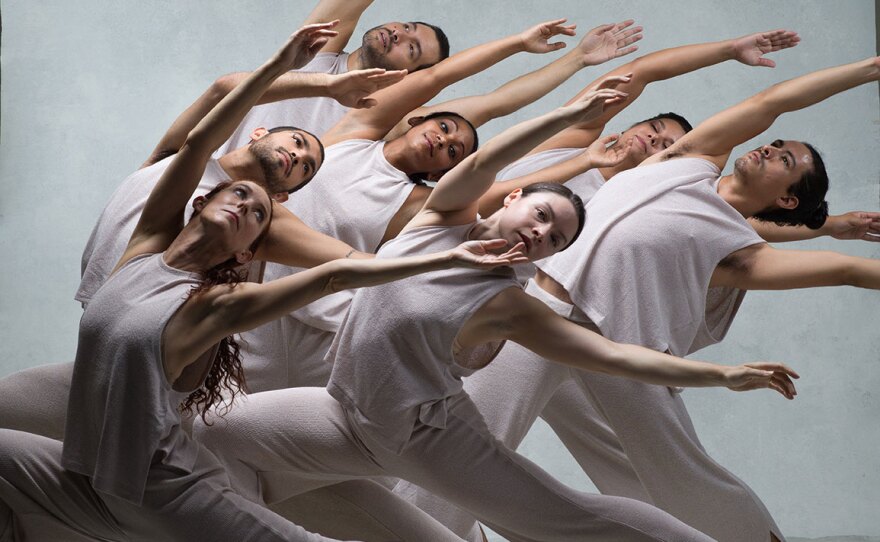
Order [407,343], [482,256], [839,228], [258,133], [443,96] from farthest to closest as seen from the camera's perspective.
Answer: [443,96], [839,228], [258,133], [407,343], [482,256]

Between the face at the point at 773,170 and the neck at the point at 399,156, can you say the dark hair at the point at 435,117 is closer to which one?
the neck at the point at 399,156

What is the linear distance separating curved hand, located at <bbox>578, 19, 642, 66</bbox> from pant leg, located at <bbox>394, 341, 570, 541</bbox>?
3.13 feet

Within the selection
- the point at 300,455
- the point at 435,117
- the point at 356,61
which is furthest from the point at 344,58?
the point at 300,455

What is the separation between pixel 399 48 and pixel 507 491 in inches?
58.5

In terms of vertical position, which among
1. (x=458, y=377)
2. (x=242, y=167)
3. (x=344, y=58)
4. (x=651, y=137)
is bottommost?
(x=458, y=377)

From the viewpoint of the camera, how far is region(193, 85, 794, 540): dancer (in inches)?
115

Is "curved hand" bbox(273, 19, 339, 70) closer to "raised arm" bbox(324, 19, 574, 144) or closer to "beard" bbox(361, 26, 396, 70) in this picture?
Answer: "raised arm" bbox(324, 19, 574, 144)

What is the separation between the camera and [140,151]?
5.95m

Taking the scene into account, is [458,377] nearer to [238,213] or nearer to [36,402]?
[238,213]

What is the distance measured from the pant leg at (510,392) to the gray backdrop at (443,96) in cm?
262

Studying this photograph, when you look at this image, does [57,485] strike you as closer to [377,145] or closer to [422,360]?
[422,360]

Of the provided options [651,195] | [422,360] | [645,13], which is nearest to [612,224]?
[651,195]

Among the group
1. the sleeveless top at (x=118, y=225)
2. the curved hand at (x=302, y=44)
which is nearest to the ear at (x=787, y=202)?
the curved hand at (x=302, y=44)

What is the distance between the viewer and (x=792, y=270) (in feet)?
11.0
